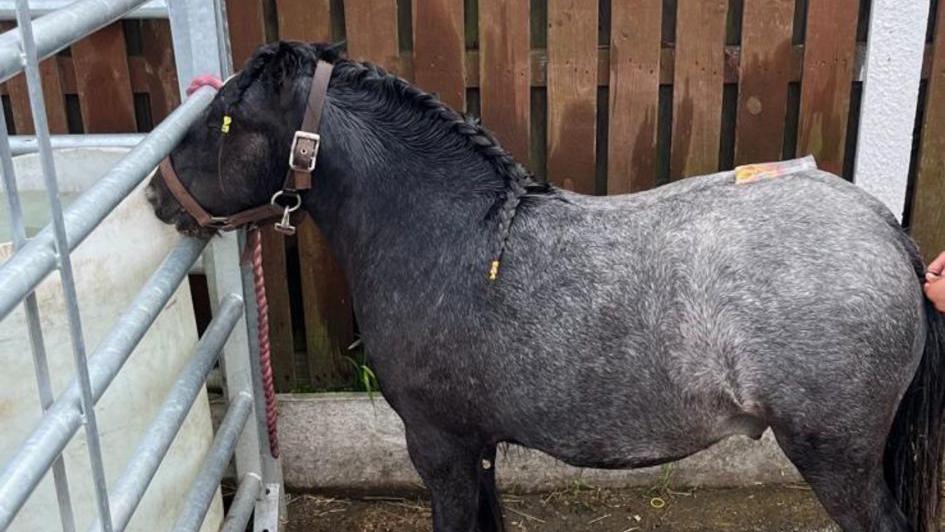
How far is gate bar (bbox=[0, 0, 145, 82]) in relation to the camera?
167 cm

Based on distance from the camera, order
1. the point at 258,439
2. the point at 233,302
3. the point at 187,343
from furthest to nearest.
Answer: the point at 258,439 < the point at 233,302 < the point at 187,343

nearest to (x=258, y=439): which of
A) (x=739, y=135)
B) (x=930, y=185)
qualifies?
(x=739, y=135)

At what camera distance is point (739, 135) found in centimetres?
357

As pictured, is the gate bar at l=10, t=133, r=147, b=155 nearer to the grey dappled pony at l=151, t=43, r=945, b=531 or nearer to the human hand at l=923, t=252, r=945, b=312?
the grey dappled pony at l=151, t=43, r=945, b=531

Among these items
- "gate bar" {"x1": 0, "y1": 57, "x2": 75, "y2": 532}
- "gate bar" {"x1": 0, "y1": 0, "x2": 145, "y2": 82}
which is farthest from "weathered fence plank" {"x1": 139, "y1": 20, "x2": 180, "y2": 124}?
"gate bar" {"x1": 0, "y1": 57, "x2": 75, "y2": 532}

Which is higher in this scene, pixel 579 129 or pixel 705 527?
pixel 579 129

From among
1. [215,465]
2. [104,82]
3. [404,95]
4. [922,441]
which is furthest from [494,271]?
[104,82]

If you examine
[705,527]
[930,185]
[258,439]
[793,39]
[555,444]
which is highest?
[793,39]

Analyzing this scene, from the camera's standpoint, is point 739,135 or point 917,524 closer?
point 917,524

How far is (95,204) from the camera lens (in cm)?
202

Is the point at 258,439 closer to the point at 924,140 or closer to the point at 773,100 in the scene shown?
the point at 773,100

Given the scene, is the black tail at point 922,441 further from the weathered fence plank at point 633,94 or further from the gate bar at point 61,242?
the gate bar at point 61,242

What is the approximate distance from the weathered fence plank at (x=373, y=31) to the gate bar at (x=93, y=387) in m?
1.02

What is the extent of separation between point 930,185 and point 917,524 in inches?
56.0
